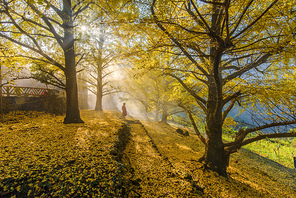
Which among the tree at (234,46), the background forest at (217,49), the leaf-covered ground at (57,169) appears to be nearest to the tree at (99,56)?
the background forest at (217,49)

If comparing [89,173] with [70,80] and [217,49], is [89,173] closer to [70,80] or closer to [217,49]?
[217,49]

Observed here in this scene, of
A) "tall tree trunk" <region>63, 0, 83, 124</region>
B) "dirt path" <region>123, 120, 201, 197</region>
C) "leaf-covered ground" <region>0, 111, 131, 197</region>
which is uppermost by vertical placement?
"tall tree trunk" <region>63, 0, 83, 124</region>

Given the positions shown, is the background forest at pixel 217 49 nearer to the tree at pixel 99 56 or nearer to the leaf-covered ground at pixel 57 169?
the tree at pixel 99 56

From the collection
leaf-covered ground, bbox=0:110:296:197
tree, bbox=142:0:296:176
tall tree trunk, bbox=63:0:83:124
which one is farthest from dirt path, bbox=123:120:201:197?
tall tree trunk, bbox=63:0:83:124

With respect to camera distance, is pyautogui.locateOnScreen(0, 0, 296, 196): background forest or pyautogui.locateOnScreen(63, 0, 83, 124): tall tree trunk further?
pyautogui.locateOnScreen(63, 0, 83, 124): tall tree trunk

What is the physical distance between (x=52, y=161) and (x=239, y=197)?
5.14 meters

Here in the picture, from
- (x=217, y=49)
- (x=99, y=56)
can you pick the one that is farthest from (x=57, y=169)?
(x=99, y=56)

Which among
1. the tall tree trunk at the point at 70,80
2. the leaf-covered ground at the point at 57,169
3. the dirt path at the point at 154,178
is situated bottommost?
the dirt path at the point at 154,178

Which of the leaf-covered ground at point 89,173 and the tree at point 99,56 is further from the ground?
the tree at point 99,56

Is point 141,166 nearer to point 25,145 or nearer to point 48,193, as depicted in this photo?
point 48,193

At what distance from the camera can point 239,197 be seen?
12.0 ft

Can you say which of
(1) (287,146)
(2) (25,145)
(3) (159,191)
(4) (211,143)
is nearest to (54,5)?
(2) (25,145)

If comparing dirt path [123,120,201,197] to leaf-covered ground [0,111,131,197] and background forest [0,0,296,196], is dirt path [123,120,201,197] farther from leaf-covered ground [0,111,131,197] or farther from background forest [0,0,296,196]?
background forest [0,0,296,196]

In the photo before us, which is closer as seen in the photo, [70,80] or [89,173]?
[89,173]
